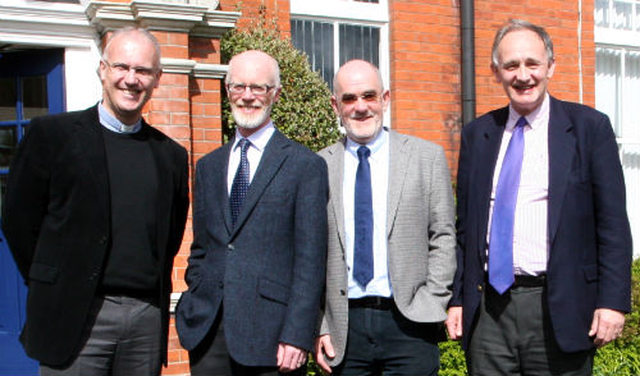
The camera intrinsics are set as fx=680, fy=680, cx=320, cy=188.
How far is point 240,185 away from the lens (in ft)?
9.58

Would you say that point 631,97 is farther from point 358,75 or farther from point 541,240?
point 358,75

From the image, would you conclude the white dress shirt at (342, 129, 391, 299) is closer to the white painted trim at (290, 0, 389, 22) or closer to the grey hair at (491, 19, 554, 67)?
the grey hair at (491, 19, 554, 67)

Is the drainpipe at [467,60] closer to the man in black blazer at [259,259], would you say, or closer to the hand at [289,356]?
the man in black blazer at [259,259]

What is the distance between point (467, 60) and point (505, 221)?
14.2 feet

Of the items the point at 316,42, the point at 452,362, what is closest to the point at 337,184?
the point at 452,362

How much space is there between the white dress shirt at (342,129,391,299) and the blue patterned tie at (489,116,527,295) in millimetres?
473

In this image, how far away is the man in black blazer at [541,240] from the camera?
288 cm

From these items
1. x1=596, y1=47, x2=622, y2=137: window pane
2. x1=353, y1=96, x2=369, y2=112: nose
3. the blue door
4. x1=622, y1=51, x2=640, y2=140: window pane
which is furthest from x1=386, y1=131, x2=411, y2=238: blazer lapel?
x1=622, y1=51, x2=640, y2=140: window pane

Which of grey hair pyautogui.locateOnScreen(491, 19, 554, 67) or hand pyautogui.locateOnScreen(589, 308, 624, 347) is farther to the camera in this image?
grey hair pyautogui.locateOnScreen(491, 19, 554, 67)

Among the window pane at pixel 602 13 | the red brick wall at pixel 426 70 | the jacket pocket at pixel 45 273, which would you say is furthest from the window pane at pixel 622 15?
the jacket pocket at pixel 45 273

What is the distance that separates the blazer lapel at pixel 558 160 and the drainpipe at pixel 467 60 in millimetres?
3972

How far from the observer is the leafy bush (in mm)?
5316

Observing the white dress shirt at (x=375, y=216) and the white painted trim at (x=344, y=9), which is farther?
the white painted trim at (x=344, y=9)

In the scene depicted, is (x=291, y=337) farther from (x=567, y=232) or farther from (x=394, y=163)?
(x=567, y=232)
